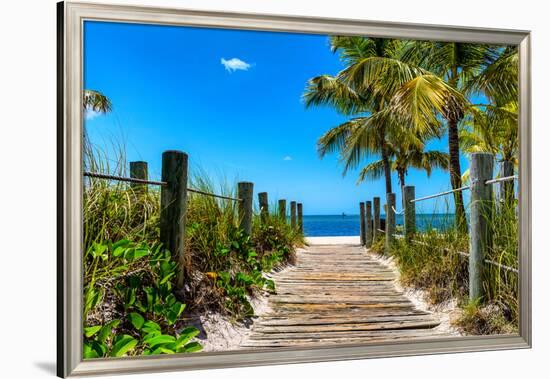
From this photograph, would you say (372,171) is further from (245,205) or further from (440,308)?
(440,308)

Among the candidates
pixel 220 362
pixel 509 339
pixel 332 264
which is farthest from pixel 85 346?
pixel 509 339

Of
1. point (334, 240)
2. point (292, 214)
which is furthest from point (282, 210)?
point (334, 240)

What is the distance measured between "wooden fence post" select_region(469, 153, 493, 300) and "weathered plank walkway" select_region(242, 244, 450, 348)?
1.59 ft

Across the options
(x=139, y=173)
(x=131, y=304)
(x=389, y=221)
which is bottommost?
(x=131, y=304)

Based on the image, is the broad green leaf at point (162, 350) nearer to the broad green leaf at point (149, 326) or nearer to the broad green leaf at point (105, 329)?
the broad green leaf at point (149, 326)

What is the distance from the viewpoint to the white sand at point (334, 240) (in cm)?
370

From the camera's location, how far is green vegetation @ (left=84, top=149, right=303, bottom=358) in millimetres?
3008

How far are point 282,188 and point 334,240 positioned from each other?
618 mm

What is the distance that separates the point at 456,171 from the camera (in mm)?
3779

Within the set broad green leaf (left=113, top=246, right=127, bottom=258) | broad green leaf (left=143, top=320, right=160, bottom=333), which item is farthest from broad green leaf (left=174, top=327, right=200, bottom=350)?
broad green leaf (left=113, top=246, right=127, bottom=258)

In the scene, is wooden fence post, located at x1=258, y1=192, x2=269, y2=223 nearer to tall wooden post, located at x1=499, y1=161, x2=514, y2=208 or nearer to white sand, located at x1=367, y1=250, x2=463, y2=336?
white sand, located at x1=367, y1=250, x2=463, y2=336

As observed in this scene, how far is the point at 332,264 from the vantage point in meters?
3.85

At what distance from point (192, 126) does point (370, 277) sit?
1.72 meters

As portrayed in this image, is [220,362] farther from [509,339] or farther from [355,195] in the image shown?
[509,339]
